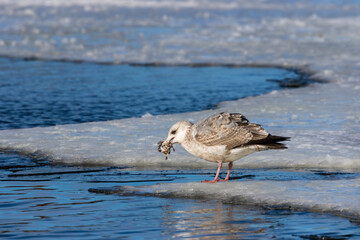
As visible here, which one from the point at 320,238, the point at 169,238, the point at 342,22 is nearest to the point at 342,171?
the point at 320,238

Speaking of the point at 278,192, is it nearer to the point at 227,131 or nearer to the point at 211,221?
the point at 227,131

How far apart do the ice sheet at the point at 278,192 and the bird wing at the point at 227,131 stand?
0.44 metres

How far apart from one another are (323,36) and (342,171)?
16098 mm

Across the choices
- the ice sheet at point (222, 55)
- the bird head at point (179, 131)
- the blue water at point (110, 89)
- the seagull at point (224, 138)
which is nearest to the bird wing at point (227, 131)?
the seagull at point (224, 138)

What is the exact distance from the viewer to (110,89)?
44.3 feet

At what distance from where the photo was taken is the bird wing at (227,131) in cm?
614

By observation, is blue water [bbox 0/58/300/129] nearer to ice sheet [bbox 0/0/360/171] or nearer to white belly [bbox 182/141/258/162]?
ice sheet [bbox 0/0/360/171]

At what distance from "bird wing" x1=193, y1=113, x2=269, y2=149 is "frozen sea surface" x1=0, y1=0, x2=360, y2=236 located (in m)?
0.45

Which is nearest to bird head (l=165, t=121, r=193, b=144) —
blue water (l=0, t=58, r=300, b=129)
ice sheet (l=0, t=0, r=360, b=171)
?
ice sheet (l=0, t=0, r=360, b=171)

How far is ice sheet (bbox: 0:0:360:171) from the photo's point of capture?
782 centimetres

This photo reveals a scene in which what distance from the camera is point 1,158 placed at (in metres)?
7.76

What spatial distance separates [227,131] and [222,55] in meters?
12.5

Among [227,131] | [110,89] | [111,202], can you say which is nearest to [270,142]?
[227,131]

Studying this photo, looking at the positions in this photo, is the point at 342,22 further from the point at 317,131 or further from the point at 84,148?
the point at 84,148
